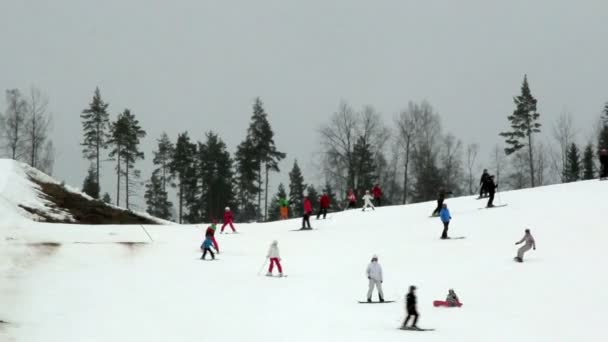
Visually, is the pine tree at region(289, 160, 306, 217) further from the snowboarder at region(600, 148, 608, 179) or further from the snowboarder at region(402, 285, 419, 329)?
the snowboarder at region(402, 285, 419, 329)

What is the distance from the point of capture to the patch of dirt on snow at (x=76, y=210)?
35750 millimetres

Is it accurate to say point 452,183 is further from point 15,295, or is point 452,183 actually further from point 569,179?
point 15,295

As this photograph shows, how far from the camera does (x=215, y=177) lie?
78875 millimetres

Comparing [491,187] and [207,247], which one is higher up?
[491,187]

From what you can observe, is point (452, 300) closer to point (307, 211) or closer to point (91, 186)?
point (307, 211)

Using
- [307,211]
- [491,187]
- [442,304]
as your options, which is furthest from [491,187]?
[442,304]

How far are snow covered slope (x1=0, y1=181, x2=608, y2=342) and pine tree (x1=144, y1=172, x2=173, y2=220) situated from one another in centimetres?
4927

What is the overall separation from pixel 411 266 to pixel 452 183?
63.5 metres

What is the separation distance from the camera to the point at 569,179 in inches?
3120

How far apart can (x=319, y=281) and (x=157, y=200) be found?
65.8m

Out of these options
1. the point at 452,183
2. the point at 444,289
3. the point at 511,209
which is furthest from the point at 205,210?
the point at 444,289

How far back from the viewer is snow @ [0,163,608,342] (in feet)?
Result: 47.9

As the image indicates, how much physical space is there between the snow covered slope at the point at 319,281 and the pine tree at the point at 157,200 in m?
49.3

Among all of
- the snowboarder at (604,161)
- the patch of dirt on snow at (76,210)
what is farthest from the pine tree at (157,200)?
the snowboarder at (604,161)
